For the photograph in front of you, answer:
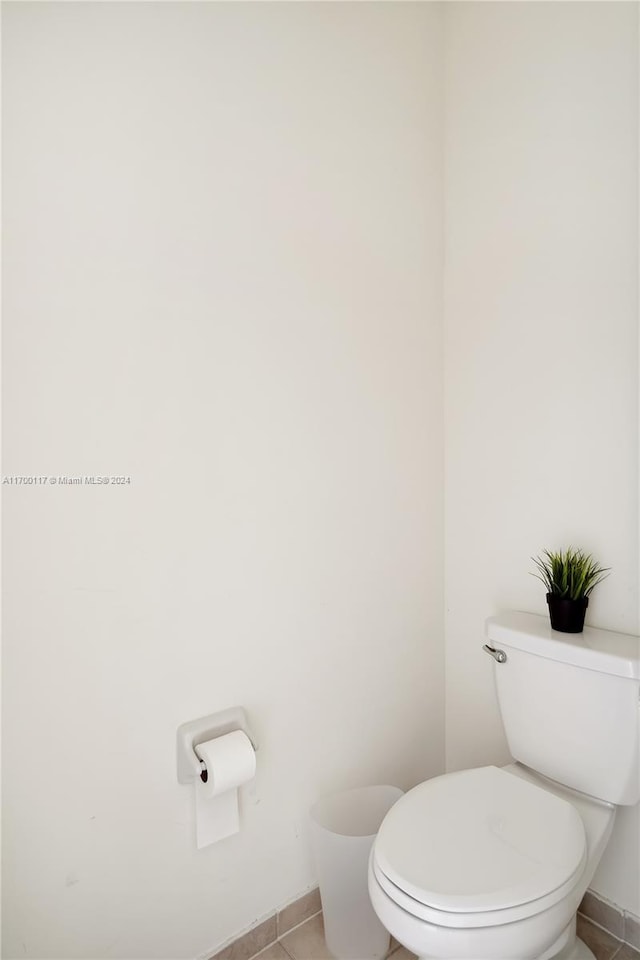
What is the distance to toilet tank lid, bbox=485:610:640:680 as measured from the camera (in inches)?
43.2

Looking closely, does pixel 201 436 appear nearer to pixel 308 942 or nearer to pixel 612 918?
pixel 308 942

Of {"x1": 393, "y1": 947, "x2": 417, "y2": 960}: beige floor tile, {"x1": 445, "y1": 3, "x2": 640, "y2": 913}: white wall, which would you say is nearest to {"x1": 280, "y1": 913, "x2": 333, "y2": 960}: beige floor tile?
{"x1": 393, "y1": 947, "x2": 417, "y2": 960}: beige floor tile

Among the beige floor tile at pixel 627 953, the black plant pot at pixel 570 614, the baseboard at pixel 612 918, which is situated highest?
the black plant pot at pixel 570 614

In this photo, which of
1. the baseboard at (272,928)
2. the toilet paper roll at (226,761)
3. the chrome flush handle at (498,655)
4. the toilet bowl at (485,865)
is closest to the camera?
the toilet bowl at (485,865)

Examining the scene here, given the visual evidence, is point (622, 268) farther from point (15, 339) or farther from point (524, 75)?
point (15, 339)

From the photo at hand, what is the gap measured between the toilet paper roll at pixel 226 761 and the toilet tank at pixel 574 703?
2.25 feet

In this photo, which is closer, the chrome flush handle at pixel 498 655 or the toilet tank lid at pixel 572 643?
the toilet tank lid at pixel 572 643

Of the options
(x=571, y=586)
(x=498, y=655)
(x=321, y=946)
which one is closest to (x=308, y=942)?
(x=321, y=946)

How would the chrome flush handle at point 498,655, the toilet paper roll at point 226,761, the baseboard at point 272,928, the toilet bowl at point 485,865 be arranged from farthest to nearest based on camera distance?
the chrome flush handle at point 498,655
the baseboard at point 272,928
the toilet paper roll at point 226,761
the toilet bowl at point 485,865

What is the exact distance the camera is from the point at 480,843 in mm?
999

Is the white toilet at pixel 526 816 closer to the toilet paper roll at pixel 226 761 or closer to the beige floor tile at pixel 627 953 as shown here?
the beige floor tile at pixel 627 953

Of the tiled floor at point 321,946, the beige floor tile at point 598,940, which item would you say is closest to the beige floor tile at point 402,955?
the tiled floor at point 321,946

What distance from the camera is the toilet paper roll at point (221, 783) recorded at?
1.05 meters

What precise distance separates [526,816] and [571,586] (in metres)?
0.53
